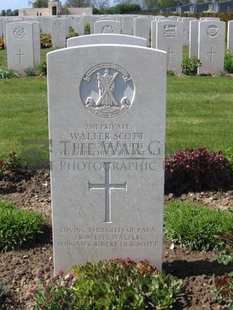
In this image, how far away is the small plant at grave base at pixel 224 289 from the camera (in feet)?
11.6

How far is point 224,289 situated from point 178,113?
20.5ft

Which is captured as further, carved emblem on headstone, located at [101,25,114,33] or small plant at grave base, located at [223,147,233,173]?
carved emblem on headstone, located at [101,25,114,33]

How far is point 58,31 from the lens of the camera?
22875mm

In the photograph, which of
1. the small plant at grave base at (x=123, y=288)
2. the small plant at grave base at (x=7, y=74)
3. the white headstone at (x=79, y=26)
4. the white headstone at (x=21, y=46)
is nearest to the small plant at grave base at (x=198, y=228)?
the small plant at grave base at (x=123, y=288)

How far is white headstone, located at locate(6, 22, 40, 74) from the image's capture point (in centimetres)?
1463

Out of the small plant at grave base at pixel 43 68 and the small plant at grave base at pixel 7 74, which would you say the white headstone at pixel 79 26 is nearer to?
the small plant at grave base at pixel 43 68

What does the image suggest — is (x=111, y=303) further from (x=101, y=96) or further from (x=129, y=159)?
(x=101, y=96)

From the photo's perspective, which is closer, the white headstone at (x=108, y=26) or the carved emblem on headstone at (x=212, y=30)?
the carved emblem on headstone at (x=212, y=30)

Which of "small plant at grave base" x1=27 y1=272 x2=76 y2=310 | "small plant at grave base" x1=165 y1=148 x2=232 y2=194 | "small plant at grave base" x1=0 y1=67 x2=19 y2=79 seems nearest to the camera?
"small plant at grave base" x1=27 y1=272 x2=76 y2=310

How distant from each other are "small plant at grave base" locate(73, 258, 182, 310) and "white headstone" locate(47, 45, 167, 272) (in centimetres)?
24

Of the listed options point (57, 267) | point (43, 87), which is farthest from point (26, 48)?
point (57, 267)

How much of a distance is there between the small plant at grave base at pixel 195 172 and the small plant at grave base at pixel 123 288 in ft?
6.75

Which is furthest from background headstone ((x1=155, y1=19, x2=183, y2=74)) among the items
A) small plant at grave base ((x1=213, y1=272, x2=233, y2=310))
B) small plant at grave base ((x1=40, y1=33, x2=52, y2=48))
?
small plant at grave base ((x1=213, y1=272, x2=233, y2=310))

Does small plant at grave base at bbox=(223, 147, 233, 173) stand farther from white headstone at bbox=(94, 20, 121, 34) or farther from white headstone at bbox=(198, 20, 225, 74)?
white headstone at bbox=(94, 20, 121, 34)
